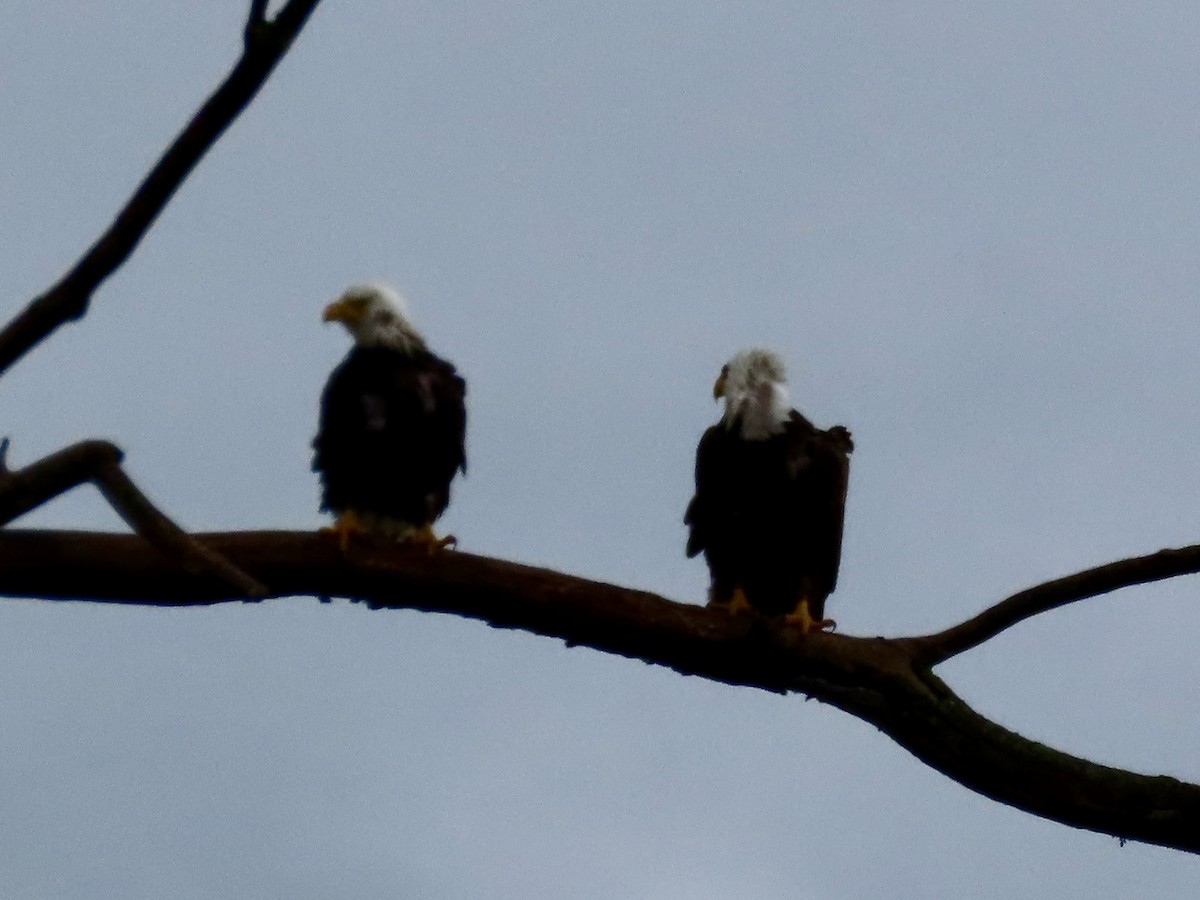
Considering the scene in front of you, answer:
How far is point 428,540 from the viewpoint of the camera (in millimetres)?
5602

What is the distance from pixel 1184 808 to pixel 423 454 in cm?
306

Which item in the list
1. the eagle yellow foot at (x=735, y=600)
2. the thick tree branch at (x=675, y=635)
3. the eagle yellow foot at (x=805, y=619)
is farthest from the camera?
the eagle yellow foot at (x=735, y=600)

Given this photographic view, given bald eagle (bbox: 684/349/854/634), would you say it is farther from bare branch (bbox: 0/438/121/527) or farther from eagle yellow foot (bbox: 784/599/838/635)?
bare branch (bbox: 0/438/121/527)

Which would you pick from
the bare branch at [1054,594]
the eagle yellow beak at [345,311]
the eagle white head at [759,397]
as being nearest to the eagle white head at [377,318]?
the eagle yellow beak at [345,311]

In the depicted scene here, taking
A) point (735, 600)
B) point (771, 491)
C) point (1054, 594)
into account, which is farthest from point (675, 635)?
point (771, 491)

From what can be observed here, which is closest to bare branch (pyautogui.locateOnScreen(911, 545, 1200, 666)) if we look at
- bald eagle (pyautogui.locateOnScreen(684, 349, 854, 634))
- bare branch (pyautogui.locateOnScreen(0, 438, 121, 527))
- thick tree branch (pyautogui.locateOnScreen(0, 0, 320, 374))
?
bald eagle (pyautogui.locateOnScreen(684, 349, 854, 634))

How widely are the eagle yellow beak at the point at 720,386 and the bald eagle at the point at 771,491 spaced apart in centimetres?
5

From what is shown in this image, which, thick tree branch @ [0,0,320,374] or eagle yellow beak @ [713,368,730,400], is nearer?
thick tree branch @ [0,0,320,374]

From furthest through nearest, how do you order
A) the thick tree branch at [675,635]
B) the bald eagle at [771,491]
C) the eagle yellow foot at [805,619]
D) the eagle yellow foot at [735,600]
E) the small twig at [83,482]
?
the bald eagle at [771,491] → the eagle yellow foot at [735,600] → the eagle yellow foot at [805,619] → the thick tree branch at [675,635] → the small twig at [83,482]

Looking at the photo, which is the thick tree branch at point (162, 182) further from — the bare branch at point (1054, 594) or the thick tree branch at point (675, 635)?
the bare branch at point (1054, 594)

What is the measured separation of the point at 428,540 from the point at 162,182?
110 inches

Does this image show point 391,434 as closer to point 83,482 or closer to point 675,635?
point 675,635

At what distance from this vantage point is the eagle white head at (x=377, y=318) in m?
6.58

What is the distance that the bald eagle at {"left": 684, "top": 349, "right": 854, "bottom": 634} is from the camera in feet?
21.0
